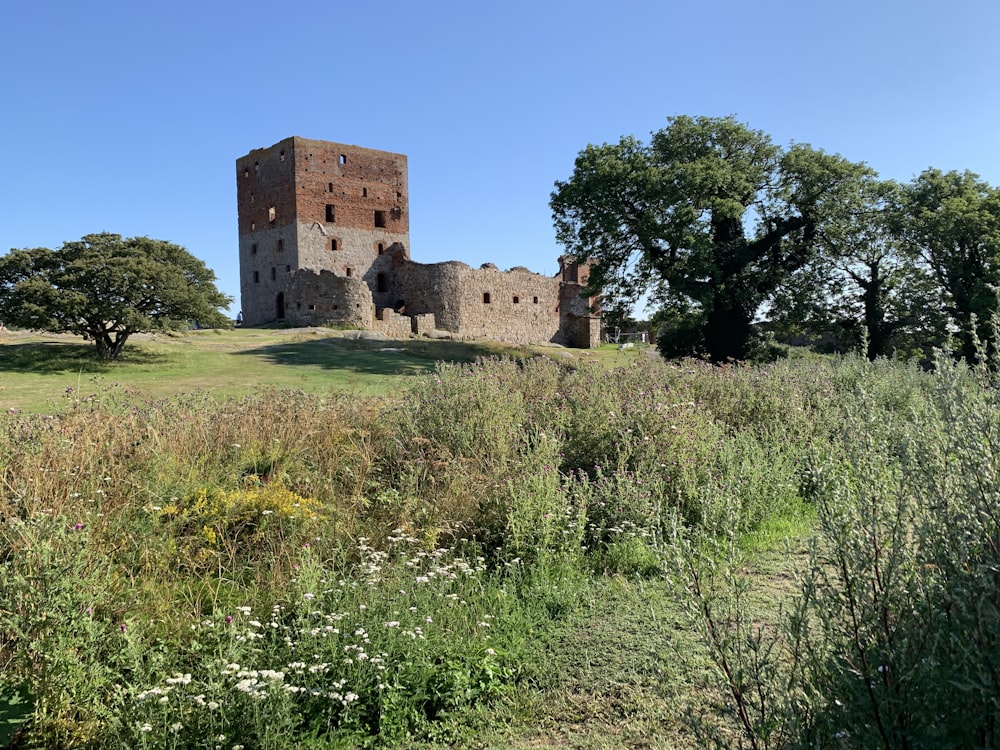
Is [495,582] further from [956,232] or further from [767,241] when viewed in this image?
[956,232]

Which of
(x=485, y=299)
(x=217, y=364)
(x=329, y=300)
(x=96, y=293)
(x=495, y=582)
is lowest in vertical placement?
(x=495, y=582)

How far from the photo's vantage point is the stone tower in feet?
133

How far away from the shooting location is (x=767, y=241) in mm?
22891

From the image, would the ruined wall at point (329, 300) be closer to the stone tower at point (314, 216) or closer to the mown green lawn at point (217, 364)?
the stone tower at point (314, 216)

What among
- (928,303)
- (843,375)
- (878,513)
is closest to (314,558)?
(878,513)

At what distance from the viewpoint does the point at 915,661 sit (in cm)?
185

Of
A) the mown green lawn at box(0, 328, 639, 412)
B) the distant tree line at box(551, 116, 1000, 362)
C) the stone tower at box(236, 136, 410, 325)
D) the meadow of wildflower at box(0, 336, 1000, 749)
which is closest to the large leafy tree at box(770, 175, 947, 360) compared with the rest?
the distant tree line at box(551, 116, 1000, 362)

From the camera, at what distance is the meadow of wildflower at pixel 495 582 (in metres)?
2.05

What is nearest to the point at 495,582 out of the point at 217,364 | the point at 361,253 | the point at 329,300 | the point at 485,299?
the point at 217,364

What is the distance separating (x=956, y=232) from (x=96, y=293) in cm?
2951

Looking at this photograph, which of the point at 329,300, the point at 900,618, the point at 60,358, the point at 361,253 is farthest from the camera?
the point at 361,253

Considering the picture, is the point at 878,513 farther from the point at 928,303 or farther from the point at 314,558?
the point at 928,303

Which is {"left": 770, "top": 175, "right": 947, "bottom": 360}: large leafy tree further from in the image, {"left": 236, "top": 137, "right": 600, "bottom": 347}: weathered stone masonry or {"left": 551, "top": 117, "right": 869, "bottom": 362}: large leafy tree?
{"left": 236, "top": 137, "right": 600, "bottom": 347}: weathered stone masonry

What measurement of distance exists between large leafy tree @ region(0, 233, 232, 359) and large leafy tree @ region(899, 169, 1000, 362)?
26469 mm
